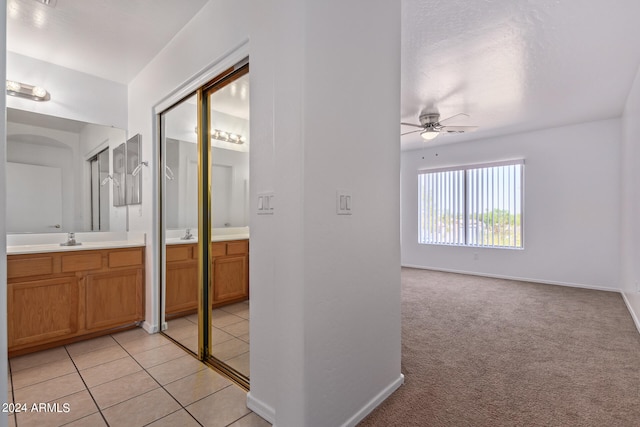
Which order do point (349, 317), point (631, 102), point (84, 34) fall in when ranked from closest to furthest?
1. point (349, 317)
2. point (84, 34)
3. point (631, 102)

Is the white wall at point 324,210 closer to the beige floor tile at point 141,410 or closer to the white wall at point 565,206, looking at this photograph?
the beige floor tile at point 141,410

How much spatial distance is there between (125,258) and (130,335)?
0.72 metres

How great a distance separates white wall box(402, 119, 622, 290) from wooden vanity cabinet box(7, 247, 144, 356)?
546cm

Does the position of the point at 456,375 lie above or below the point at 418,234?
below

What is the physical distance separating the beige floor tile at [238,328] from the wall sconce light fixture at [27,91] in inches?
108

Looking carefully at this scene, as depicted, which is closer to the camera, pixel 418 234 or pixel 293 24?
pixel 293 24

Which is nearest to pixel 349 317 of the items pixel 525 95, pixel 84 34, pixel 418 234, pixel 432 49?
pixel 432 49

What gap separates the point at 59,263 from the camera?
8.21 feet

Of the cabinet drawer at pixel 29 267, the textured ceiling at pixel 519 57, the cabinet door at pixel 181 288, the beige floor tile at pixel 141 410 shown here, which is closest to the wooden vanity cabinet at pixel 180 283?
the cabinet door at pixel 181 288

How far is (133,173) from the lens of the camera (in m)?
3.11

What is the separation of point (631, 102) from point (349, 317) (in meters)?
4.20

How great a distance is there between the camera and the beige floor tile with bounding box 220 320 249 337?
2105 mm

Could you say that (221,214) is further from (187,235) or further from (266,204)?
(266,204)

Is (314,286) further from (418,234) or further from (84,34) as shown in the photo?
(418,234)
